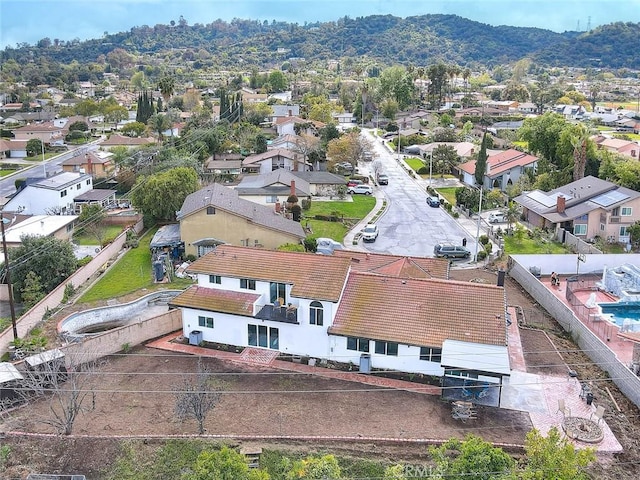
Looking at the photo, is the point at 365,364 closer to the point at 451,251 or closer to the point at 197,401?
the point at 197,401

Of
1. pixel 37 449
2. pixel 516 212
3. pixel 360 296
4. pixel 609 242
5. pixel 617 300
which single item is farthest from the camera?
pixel 516 212

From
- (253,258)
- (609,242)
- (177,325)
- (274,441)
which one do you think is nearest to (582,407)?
(274,441)

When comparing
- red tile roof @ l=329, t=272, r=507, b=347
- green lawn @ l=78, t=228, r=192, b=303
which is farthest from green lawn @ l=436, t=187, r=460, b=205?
red tile roof @ l=329, t=272, r=507, b=347

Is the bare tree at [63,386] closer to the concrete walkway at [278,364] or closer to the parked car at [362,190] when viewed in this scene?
the concrete walkway at [278,364]

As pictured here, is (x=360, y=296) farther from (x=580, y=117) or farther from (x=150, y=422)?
(x=580, y=117)

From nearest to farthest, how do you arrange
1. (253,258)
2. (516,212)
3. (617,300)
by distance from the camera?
1. (253,258)
2. (617,300)
3. (516,212)

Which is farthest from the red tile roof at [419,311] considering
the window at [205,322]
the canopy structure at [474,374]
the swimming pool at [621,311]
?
the swimming pool at [621,311]
